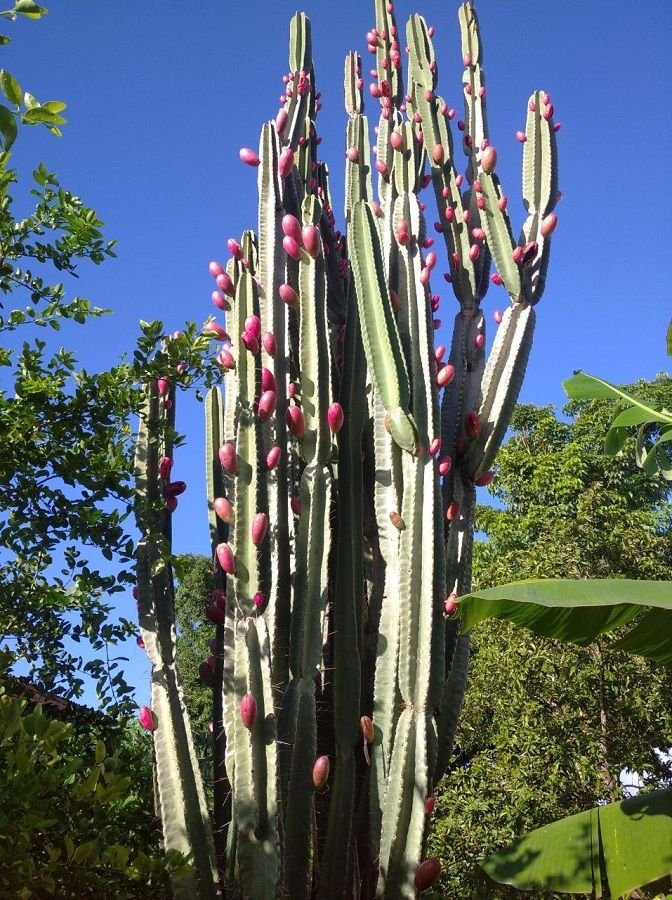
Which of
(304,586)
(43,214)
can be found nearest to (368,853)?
(304,586)

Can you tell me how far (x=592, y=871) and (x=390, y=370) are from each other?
7.21 feet

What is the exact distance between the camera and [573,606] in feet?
8.21

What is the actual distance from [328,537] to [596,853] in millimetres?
1648

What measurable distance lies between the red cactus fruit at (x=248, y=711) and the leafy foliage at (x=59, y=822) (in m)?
0.44

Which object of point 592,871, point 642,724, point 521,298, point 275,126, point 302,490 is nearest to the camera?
point 592,871

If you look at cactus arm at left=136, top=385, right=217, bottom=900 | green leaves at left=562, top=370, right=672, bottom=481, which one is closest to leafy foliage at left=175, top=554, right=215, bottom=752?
green leaves at left=562, top=370, right=672, bottom=481

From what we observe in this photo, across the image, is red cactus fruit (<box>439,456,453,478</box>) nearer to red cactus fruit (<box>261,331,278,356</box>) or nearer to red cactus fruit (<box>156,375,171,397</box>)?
red cactus fruit (<box>261,331,278,356</box>)

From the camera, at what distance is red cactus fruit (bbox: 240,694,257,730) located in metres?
2.70

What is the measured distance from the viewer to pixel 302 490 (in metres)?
3.34

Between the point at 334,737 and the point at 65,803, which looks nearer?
the point at 65,803

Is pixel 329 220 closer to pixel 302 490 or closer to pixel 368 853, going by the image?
pixel 302 490

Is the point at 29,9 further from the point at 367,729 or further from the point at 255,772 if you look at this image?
the point at 367,729

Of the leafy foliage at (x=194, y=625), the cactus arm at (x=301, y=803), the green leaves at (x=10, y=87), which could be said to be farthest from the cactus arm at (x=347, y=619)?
the leafy foliage at (x=194, y=625)

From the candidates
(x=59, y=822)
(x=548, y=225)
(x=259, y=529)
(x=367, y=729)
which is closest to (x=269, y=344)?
(x=259, y=529)
